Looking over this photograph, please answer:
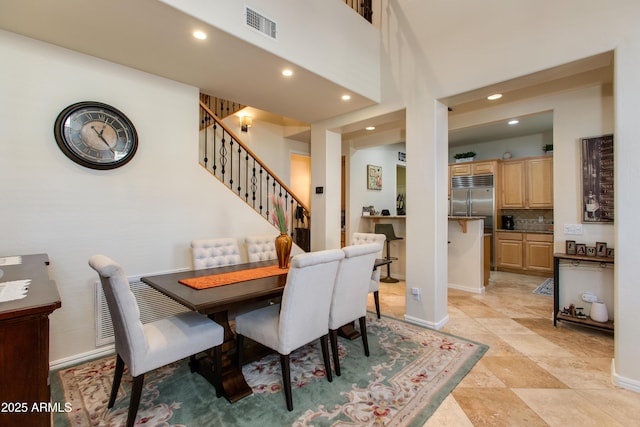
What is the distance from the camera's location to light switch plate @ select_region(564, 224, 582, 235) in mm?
3287

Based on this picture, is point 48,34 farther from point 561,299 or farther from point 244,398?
point 561,299

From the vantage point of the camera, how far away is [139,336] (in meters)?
1.71

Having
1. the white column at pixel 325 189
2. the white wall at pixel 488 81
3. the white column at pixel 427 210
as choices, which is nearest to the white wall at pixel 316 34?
the white wall at pixel 488 81

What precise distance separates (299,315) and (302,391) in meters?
0.61

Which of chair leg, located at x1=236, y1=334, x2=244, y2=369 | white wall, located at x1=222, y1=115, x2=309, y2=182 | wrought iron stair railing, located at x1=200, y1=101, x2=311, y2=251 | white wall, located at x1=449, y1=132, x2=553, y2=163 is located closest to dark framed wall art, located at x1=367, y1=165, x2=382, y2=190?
white wall, located at x1=222, y1=115, x2=309, y2=182

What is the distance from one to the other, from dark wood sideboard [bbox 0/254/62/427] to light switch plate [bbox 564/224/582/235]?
4433 millimetres

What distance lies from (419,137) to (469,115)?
1394 millimetres

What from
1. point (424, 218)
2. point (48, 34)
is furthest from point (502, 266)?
point (48, 34)

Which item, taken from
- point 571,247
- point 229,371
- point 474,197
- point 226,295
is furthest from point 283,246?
point 474,197

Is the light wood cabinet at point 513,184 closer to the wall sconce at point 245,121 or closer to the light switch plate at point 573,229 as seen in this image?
the light switch plate at point 573,229

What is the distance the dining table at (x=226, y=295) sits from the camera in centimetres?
195

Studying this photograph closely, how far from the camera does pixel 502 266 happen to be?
6.24 meters

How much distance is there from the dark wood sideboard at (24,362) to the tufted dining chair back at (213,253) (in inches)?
68.9

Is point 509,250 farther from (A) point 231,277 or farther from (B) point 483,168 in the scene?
(A) point 231,277
